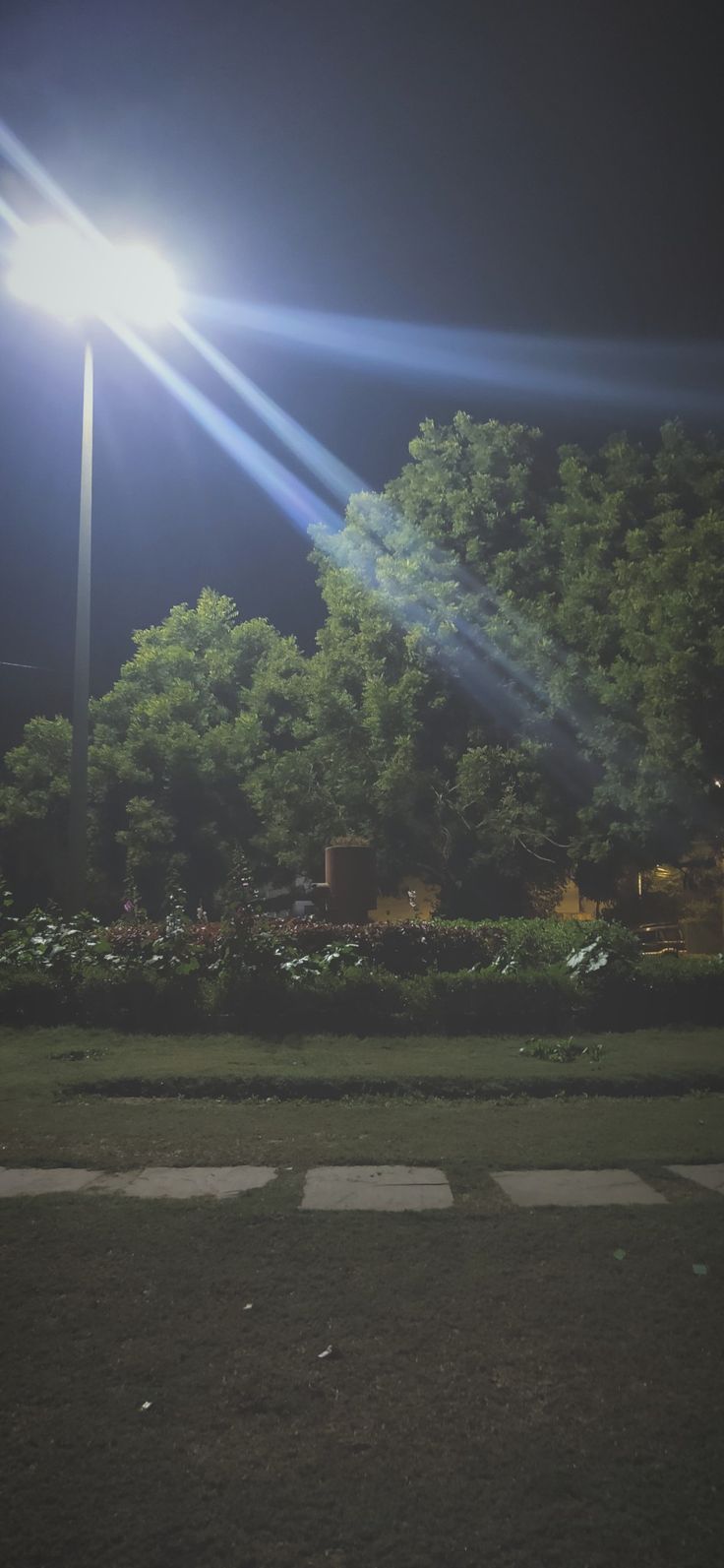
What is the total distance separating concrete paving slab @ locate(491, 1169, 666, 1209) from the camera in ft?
14.8

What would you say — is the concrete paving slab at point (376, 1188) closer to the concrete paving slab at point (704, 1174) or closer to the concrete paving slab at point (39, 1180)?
the concrete paving slab at point (39, 1180)

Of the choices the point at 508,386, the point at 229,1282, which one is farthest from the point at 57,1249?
the point at 508,386

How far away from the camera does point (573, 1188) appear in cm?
470

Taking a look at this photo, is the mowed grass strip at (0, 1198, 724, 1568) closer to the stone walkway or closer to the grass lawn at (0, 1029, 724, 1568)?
the grass lawn at (0, 1029, 724, 1568)

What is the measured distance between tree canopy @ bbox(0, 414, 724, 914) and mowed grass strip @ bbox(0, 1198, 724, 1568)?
13.0 meters

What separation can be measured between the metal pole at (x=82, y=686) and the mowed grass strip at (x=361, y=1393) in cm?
859

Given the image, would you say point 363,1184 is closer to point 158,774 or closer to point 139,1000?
point 139,1000

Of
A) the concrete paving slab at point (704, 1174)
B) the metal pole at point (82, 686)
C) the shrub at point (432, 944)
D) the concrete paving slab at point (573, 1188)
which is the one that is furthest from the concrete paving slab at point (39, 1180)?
the metal pole at point (82, 686)

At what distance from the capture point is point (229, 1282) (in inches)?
139

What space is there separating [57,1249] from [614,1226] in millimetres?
2189

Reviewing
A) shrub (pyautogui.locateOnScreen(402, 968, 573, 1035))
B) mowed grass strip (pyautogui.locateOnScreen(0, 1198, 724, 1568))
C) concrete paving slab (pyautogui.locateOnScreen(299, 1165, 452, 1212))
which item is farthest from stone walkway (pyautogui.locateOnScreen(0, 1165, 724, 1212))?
shrub (pyautogui.locateOnScreen(402, 968, 573, 1035))

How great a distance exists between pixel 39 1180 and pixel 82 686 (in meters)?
9.05

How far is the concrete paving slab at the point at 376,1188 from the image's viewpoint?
14.6 feet

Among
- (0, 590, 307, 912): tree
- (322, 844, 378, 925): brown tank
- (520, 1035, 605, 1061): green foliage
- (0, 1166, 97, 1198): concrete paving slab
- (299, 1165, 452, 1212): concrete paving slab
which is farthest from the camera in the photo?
(0, 590, 307, 912): tree
